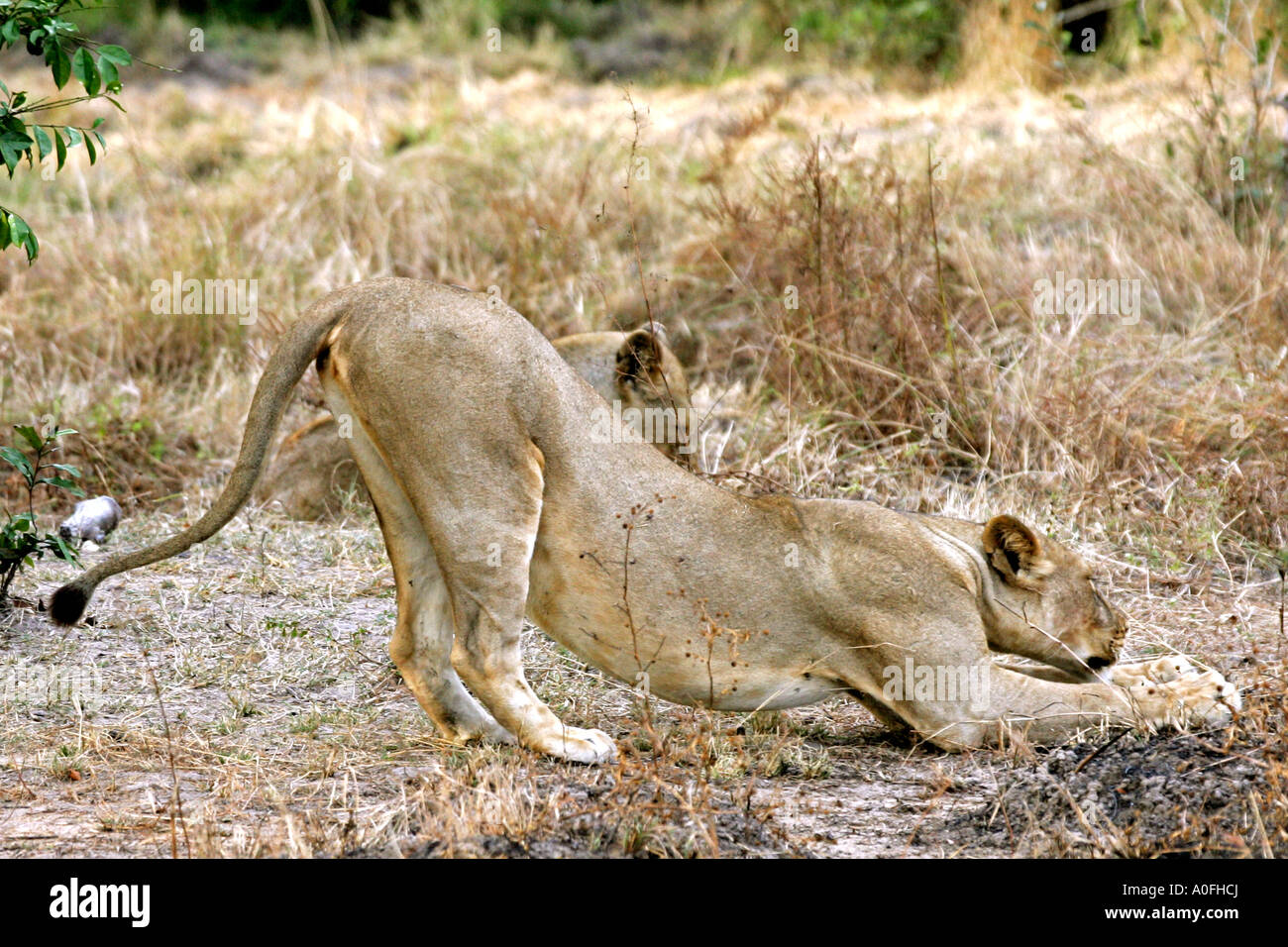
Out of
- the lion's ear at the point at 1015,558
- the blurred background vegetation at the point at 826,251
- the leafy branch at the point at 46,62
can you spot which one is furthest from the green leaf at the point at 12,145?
the lion's ear at the point at 1015,558

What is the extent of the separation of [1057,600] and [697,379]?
4.27 m

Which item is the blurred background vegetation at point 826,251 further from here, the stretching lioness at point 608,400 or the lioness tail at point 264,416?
the lioness tail at point 264,416

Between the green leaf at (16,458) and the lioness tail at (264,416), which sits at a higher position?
the lioness tail at (264,416)

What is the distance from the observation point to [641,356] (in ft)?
21.1

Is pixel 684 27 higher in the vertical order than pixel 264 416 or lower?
higher

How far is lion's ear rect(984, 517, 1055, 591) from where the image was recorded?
4.38m

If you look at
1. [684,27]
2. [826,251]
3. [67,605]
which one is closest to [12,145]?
[67,605]

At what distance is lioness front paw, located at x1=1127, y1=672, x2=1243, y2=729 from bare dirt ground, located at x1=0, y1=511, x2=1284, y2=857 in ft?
0.29

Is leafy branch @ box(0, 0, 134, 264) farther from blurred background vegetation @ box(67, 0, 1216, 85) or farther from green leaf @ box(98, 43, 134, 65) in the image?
blurred background vegetation @ box(67, 0, 1216, 85)

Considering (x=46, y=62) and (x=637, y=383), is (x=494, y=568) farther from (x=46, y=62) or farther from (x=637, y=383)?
(x=637, y=383)

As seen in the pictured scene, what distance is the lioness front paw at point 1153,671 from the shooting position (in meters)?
4.37

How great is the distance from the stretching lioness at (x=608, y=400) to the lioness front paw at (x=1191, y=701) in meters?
2.84
